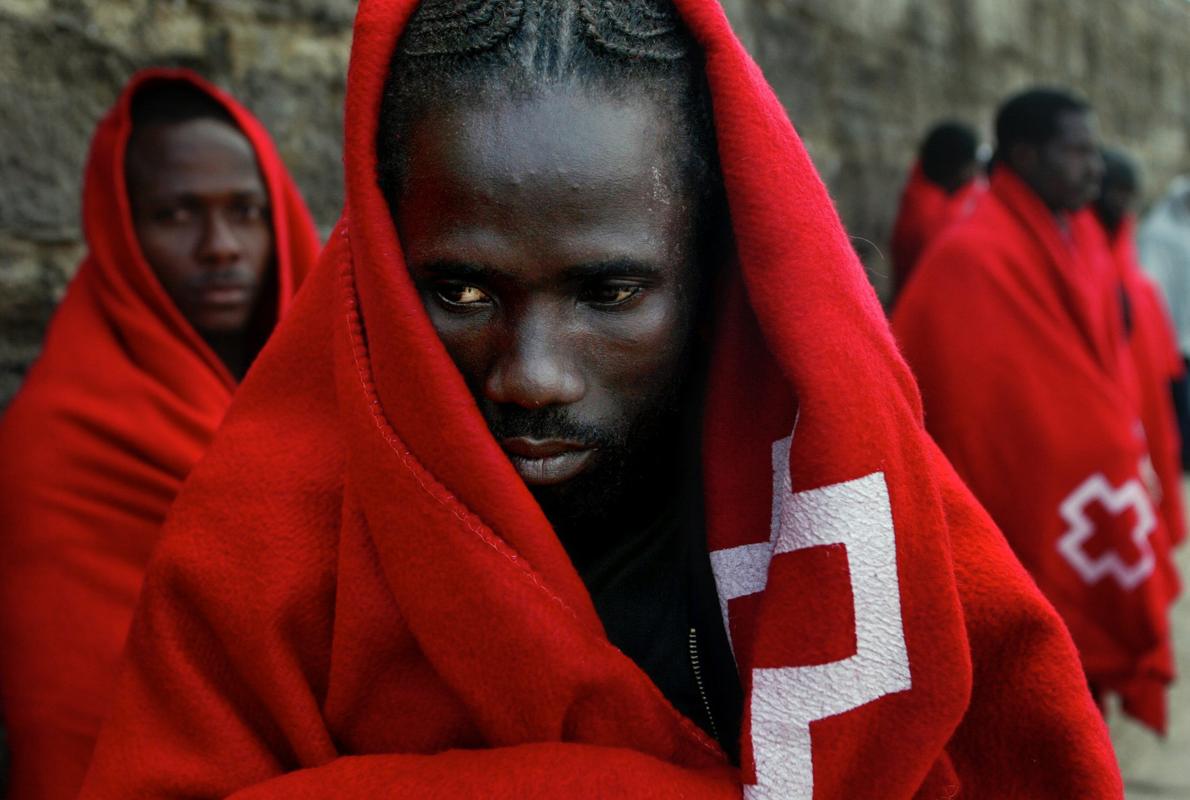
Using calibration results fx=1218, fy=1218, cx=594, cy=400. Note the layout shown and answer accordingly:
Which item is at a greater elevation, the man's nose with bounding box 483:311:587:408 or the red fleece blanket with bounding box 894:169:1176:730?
the man's nose with bounding box 483:311:587:408

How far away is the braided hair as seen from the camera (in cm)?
102

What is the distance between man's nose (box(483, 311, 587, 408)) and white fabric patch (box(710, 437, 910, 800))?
0.21m

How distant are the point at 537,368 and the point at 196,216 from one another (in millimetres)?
1748

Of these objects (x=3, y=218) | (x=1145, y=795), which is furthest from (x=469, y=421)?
(x=1145, y=795)

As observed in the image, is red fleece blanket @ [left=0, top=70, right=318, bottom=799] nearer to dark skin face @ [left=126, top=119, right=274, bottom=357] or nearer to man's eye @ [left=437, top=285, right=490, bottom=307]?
dark skin face @ [left=126, top=119, right=274, bottom=357]

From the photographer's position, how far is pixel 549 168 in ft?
3.27

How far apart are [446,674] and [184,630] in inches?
10.5

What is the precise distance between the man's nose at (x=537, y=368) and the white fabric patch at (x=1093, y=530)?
9.06ft

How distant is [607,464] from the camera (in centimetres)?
109

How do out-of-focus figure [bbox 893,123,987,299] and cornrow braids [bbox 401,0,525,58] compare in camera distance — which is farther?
out-of-focus figure [bbox 893,123,987,299]

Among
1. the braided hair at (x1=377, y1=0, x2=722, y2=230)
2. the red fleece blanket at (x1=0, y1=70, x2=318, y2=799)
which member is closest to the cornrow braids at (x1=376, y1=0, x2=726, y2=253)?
the braided hair at (x1=377, y1=0, x2=722, y2=230)

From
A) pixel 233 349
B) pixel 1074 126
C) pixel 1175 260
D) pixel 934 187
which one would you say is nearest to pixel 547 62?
pixel 233 349

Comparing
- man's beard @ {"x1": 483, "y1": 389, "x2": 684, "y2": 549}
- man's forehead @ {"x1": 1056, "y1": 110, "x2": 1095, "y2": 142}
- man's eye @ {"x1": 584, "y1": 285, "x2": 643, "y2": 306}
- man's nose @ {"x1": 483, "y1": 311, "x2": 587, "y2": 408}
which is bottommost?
man's beard @ {"x1": 483, "y1": 389, "x2": 684, "y2": 549}

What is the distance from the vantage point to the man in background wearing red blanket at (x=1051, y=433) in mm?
3430
